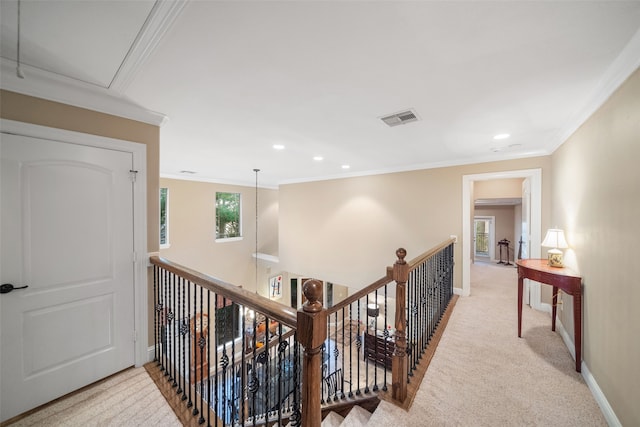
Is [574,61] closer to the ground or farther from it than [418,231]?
farther from it

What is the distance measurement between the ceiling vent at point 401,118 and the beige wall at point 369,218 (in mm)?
2358

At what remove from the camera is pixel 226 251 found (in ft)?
23.2

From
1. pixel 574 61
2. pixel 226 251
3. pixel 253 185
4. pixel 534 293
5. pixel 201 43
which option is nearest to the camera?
pixel 201 43

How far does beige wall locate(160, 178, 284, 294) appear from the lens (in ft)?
19.7

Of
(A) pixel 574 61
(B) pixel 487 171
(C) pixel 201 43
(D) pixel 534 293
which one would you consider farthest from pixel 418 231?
(C) pixel 201 43

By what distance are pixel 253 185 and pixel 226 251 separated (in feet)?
7.30

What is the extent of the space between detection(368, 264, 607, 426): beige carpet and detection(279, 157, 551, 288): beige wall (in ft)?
5.16

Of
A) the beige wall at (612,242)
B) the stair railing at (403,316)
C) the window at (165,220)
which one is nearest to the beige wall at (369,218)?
the stair railing at (403,316)

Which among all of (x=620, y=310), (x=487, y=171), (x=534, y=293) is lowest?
(x=534, y=293)

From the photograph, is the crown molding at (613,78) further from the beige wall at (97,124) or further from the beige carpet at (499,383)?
the beige wall at (97,124)

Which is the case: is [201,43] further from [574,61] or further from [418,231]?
[418,231]

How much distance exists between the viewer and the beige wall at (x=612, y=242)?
1.45m

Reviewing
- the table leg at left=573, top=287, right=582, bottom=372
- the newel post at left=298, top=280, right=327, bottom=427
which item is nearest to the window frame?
the newel post at left=298, top=280, right=327, bottom=427

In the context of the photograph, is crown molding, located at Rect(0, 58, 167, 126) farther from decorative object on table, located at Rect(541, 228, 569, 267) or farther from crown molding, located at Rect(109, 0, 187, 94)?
decorative object on table, located at Rect(541, 228, 569, 267)
